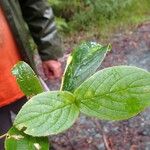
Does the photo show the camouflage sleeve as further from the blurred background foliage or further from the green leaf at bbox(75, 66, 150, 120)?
the blurred background foliage

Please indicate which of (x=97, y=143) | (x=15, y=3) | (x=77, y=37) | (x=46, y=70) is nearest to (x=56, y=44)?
(x=46, y=70)

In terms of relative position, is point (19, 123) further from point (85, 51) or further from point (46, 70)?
point (46, 70)

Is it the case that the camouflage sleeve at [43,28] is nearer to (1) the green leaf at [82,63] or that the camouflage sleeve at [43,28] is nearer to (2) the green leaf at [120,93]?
(1) the green leaf at [82,63]

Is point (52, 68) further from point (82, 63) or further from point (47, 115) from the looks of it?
point (47, 115)

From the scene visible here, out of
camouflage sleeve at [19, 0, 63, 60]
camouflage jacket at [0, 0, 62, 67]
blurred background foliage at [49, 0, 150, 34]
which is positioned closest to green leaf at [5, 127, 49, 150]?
camouflage jacket at [0, 0, 62, 67]

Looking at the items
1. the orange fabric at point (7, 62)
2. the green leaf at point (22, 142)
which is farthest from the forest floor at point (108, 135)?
the green leaf at point (22, 142)

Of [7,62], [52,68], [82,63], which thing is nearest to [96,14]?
[52,68]
